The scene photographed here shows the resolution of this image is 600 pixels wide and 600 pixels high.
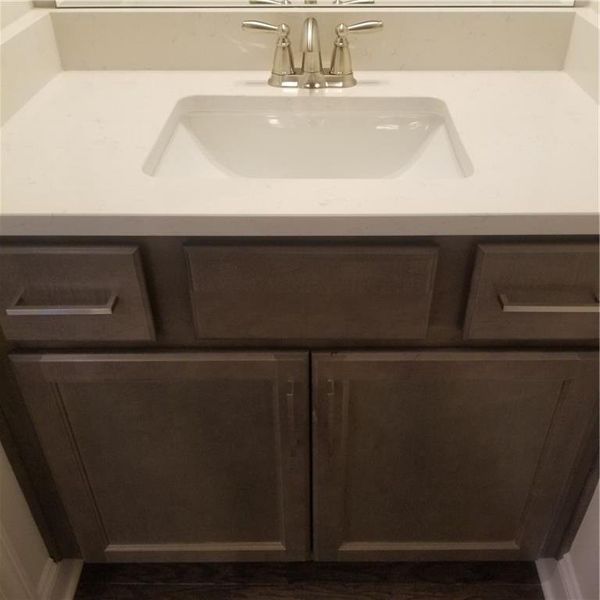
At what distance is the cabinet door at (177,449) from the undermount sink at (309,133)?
1.16 feet

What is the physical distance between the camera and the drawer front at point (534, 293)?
71 cm

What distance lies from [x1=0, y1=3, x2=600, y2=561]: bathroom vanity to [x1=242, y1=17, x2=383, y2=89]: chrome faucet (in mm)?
33

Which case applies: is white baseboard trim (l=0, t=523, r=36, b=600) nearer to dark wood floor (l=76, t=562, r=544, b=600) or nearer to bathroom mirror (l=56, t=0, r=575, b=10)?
dark wood floor (l=76, t=562, r=544, b=600)

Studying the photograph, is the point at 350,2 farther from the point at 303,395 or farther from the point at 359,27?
the point at 303,395

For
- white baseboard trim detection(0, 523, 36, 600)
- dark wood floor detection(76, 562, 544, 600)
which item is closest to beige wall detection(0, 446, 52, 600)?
white baseboard trim detection(0, 523, 36, 600)

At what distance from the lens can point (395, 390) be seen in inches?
33.8

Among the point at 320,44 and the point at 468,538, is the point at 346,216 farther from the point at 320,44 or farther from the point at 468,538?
the point at 468,538

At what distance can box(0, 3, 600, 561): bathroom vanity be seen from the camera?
2.34ft

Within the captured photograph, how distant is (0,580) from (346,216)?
808mm

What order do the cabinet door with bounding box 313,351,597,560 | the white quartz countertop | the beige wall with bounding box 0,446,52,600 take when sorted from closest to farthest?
the white quartz countertop < the cabinet door with bounding box 313,351,597,560 < the beige wall with bounding box 0,446,52,600

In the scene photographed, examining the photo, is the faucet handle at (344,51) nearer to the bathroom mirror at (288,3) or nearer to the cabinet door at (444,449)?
the bathroom mirror at (288,3)

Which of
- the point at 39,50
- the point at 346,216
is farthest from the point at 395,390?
the point at 39,50

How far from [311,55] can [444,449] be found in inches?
26.8

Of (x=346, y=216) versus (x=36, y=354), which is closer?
(x=346, y=216)
